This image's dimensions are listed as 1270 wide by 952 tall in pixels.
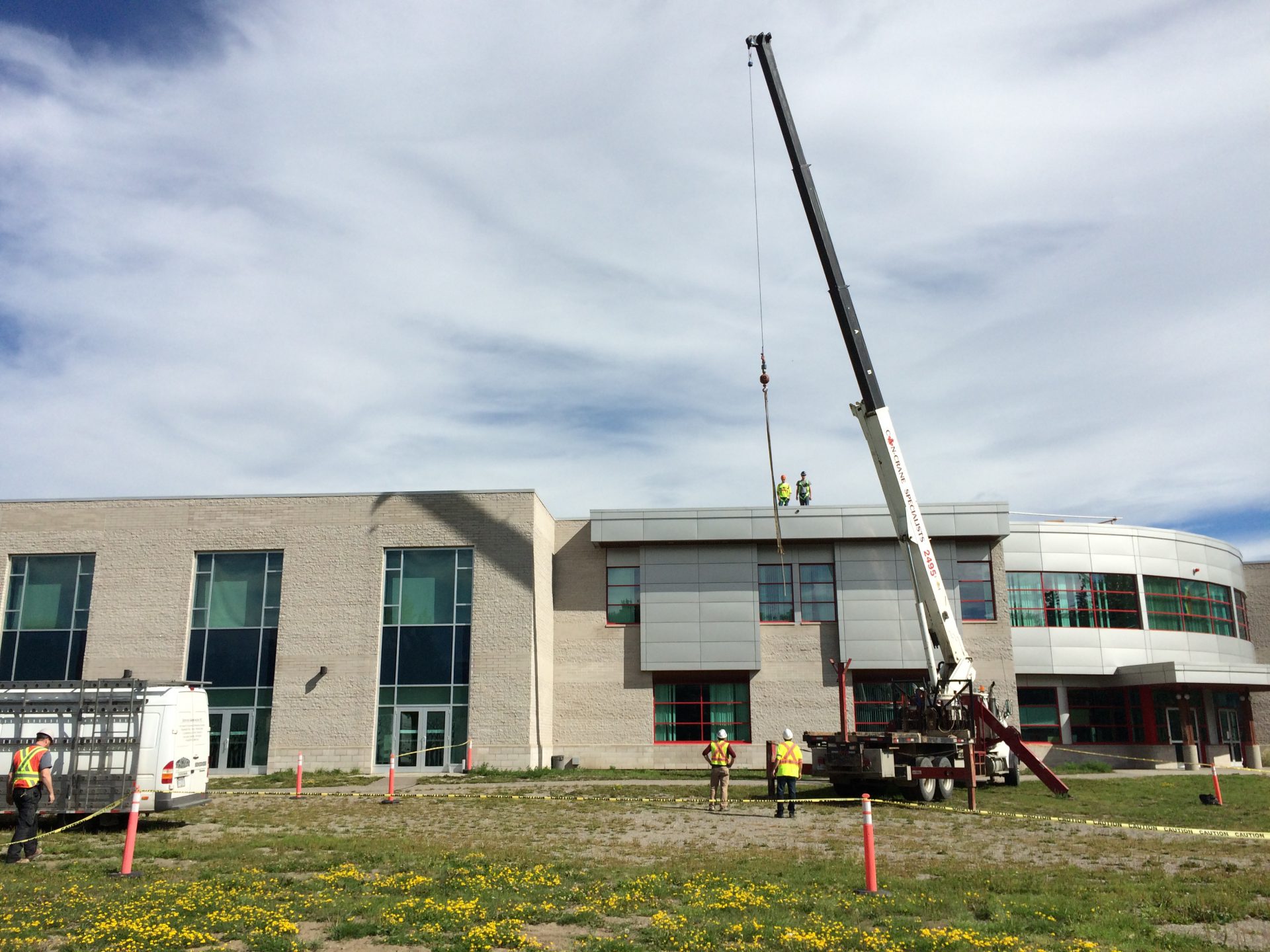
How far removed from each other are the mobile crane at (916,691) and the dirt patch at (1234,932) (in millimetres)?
11533

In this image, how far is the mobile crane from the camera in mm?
20953

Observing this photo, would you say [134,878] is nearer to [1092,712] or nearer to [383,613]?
[383,613]

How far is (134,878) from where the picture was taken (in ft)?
36.9

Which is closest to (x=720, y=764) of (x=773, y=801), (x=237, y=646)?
(x=773, y=801)

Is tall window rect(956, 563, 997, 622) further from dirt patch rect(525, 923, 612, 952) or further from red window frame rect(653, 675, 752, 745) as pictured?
dirt patch rect(525, 923, 612, 952)

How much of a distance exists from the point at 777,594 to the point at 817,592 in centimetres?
133

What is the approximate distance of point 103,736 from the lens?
15.9 metres

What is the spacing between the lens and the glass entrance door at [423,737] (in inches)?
1181

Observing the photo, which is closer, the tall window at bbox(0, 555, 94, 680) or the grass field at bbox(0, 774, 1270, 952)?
the grass field at bbox(0, 774, 1270, 952)

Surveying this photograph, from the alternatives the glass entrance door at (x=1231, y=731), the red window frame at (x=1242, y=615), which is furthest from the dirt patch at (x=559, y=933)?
the red window frame at (x=1242, y=615)

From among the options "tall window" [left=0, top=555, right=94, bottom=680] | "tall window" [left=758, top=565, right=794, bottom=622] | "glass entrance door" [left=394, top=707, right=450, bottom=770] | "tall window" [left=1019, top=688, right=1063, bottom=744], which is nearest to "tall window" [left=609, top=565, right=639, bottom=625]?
"tall window" [left=758, top=565, right=794, bottom=622]

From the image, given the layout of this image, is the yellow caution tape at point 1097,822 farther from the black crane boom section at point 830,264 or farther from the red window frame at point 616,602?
the red window frame at point 616,602

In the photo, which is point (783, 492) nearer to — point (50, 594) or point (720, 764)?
point (720, 764)

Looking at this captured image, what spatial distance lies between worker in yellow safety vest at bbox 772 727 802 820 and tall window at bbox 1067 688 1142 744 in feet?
69.2
